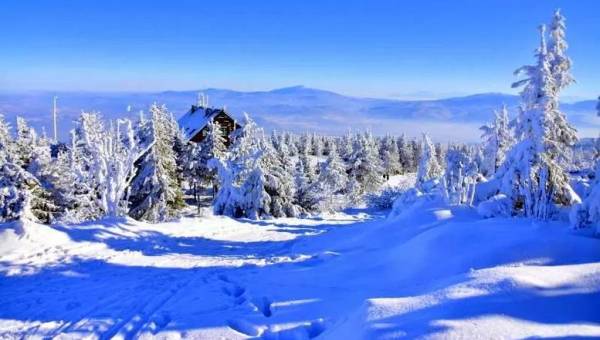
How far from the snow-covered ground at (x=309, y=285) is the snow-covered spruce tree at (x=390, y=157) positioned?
73.7 m

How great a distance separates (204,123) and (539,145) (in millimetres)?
44038

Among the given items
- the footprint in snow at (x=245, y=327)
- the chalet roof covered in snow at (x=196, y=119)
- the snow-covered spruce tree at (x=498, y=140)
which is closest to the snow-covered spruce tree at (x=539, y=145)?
the footprint in snow at (x=245, y=327)

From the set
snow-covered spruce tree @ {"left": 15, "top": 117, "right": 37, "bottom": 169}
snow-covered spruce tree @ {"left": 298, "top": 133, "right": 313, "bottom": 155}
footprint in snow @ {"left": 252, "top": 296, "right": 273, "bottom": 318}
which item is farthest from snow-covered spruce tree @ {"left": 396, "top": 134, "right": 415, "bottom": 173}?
footprint in snow @ {"left": 252, "top": 296, "right": 273, "bottom": 318}

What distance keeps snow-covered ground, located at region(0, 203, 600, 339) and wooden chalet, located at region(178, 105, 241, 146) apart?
39.3m

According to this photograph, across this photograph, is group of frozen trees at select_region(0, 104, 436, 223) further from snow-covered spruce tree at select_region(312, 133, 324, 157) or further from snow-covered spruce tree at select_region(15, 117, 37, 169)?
snow-covered spruce tree at select_region(312, 133, 324, 157)

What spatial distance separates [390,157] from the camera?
91062 mm

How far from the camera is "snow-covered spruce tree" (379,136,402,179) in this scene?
9100 centimetres

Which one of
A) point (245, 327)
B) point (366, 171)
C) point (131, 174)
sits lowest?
point (366, 171)

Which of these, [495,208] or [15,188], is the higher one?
[495,208]

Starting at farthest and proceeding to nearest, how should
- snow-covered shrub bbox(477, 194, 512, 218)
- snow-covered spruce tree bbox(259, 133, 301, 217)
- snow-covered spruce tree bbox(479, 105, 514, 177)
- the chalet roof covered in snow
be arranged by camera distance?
the chalet roof covered in snow
snow-covered spruce tree bbox(479, 105, 514, 177)
snow-covered spruce tree bbox(259, 133, 301, 217)
snow-covered shrub bbox(477, 194, 512, 218)

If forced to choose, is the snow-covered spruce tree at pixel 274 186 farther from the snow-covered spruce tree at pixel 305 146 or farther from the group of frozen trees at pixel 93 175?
the snow-covered spruce tree at pixel 305 146

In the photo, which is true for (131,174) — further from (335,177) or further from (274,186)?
(335,177)

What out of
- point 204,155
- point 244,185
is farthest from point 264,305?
point 204,155

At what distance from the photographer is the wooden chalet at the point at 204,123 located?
5534 centimetres
